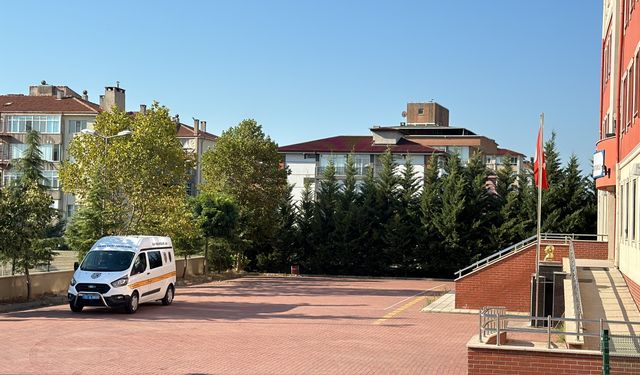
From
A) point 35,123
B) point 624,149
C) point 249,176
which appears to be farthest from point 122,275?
point 35,123

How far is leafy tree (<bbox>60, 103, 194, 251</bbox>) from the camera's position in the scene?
35.9m

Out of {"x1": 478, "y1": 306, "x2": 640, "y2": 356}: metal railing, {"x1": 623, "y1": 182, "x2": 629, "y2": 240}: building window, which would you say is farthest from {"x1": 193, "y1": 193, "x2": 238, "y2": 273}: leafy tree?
{"x1": 478, "y1": 306, "x2": 640, "y2": 356}: metal railing

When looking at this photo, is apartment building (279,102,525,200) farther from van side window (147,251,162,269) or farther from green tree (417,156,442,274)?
van side window (147,251,162,269)

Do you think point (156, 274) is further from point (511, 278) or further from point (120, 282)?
point (511, 278)

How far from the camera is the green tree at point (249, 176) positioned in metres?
50.2

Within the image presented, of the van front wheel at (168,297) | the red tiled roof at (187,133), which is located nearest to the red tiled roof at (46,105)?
the red tiled roof at (187,133)

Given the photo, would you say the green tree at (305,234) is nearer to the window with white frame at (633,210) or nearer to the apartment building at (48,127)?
the apartment building at (48,127)

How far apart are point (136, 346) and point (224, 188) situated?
32.5 metres

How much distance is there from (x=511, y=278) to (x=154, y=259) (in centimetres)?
1321

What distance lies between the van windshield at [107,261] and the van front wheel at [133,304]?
35.3 inches

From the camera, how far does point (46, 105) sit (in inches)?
2837

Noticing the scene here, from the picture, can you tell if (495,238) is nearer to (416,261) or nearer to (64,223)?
(416,261)

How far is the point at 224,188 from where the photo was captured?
49875 mm

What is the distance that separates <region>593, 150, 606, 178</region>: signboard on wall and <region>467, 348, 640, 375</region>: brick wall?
14542 mm
